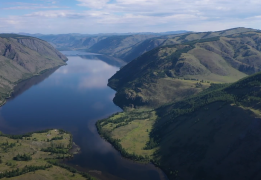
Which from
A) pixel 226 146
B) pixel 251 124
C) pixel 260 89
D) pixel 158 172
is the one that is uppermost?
pixel 260 89

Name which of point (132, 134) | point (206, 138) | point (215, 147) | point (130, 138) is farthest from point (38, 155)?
point (215, 147)

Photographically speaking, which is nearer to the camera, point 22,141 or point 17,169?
point 17,169

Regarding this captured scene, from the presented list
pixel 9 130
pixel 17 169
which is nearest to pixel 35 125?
pixel 9 130

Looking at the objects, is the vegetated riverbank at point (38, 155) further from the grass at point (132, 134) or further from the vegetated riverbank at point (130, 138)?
the grass at point (132, 134)

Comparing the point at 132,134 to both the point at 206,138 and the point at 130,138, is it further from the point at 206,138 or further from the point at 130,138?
the point at 206,138

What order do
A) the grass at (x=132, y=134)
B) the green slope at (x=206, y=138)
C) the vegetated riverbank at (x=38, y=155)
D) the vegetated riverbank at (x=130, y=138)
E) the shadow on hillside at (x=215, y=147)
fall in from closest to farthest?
1. the shadow on hillside at (x=215, y=147)
2. the green slope at (x=206, y=138)
3. the vegetated riverbank at (x=38, y=155)
4. the vegetated riverbank at (x=130, y=138)
5. the grass at (x=132, y=134)

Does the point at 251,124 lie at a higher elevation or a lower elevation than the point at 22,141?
higher

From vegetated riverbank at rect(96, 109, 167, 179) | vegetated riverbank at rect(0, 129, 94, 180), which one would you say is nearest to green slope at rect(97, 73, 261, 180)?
vegetated riverbank at rect(96, 109, 167, 179)

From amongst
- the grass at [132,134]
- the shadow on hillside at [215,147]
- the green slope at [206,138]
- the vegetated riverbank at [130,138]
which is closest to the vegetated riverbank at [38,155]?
the vegetated riverbank at [130,138]

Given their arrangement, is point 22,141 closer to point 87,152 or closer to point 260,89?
point 87,152
